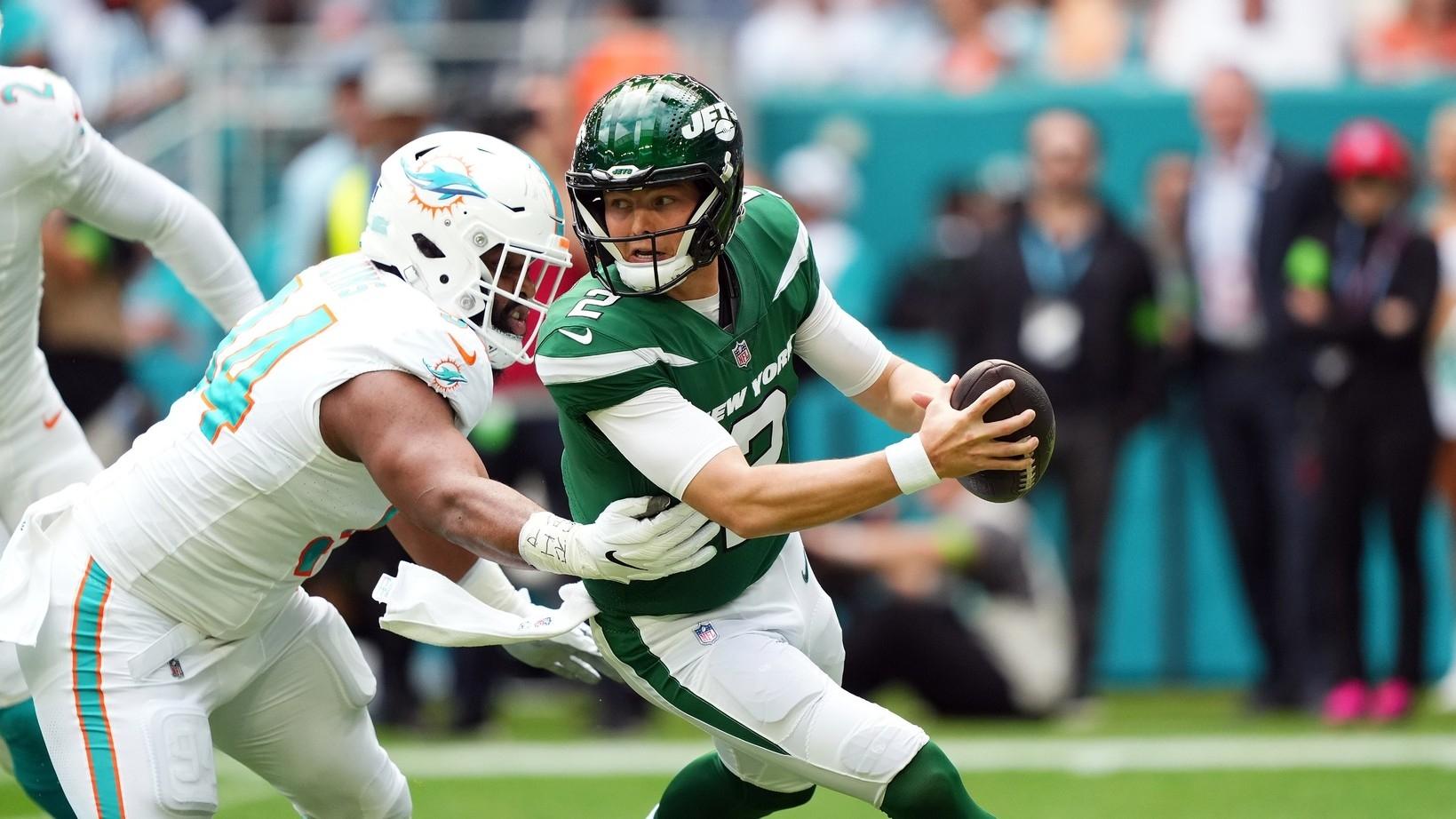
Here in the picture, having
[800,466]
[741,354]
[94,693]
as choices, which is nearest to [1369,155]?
[741,354]

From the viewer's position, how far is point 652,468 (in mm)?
3525

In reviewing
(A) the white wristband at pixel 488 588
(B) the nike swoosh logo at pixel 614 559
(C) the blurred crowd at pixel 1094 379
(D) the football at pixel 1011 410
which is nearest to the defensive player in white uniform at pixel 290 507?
(B) the nike swoosh logo at pixel 614 559

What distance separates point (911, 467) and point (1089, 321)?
15.6 ft

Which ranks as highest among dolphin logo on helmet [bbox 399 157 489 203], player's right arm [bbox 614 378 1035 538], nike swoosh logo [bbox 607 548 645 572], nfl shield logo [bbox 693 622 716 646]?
dolphin logo on helmet [bbox 399 157 489 203]

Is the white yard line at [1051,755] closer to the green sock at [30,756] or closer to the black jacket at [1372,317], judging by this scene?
the black jacket at [1372,317]

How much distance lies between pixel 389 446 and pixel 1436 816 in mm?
3718

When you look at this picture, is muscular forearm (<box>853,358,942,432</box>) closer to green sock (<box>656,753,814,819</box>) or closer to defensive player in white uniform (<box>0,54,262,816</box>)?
green sock (<box>656,753,814,819</box>)

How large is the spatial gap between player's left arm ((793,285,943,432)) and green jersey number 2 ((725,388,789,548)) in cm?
18

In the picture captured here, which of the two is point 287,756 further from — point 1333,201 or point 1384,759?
point 1333,201

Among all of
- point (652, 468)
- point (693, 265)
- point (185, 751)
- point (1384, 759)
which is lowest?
point (1384, 759)

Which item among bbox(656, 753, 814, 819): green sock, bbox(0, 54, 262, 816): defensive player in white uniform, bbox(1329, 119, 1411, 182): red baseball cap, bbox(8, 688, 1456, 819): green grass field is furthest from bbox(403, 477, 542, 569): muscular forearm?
bbox(1329, 119, 1411, 182): red baseball cap

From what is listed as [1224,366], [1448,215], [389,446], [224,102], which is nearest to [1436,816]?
[1224,366]

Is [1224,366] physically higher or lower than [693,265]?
lower

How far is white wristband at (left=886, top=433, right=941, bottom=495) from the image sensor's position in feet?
10.8
